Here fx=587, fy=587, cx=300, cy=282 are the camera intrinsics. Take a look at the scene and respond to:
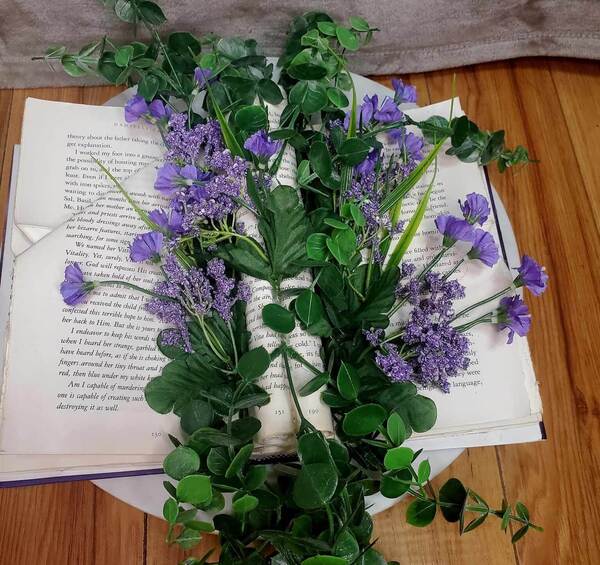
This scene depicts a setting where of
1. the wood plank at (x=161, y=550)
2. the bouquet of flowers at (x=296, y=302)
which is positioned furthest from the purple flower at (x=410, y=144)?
the wood plank at (x=161, y=550)

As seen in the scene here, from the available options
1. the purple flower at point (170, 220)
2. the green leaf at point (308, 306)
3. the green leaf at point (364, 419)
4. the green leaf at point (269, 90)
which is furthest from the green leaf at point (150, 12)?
the green leaf at point (364, 419)

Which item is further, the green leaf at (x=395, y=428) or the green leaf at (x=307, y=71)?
the green leaf at (x=307, y=71)

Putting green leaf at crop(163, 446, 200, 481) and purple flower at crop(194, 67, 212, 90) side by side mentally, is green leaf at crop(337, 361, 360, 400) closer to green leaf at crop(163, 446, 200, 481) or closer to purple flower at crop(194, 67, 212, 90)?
green leaf at crop(163, 446, 200, 481)

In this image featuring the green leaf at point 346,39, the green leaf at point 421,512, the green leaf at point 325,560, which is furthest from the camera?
the green leaf at point 346,39

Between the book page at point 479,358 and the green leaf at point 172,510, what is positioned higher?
the book page at point 479,358

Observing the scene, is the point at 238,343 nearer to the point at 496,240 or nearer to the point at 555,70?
the point at 496,240

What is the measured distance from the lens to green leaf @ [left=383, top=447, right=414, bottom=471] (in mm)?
410

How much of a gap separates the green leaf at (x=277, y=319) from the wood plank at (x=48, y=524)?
0.31 metres

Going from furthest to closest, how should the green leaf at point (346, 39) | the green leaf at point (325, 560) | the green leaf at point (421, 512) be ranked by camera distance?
the green leaf at point (346, 39) < the green leaf at point (421, 512) < the green leaf at point (325, 560)

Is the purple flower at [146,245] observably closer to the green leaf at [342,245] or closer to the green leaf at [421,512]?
the green leaf at [342,245]

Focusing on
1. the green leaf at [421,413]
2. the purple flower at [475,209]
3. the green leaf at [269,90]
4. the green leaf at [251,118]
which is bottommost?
the green leaf at [421,413]

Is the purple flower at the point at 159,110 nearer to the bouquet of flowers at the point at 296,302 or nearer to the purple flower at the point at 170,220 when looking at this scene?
the bouquet of flowers at the point at 296,302

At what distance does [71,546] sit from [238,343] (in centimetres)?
30

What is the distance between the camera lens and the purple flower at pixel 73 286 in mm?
513
